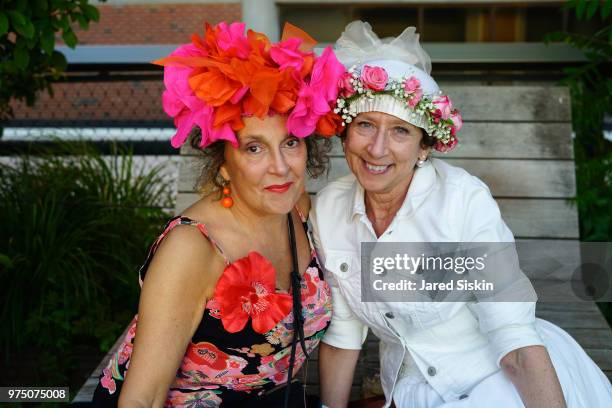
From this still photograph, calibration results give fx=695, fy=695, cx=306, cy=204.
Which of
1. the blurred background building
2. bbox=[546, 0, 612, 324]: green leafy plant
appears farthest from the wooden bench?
the blurred background building

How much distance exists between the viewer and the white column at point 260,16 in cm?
459

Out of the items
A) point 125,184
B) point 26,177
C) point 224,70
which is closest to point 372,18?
point 125,184

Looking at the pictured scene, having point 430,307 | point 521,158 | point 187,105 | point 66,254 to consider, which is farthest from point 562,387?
point 66,254

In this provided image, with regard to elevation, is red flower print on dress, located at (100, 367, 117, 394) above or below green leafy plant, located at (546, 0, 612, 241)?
below

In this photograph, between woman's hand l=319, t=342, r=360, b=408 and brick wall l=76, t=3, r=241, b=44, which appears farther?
brick wall l=76, t=3, r=241, b=44

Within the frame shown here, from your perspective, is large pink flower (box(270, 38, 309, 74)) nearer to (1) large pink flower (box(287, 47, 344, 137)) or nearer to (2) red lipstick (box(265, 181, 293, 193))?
(1) large pink flower (box(287, 47, 344, 137))

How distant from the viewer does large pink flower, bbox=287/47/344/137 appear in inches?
85.8

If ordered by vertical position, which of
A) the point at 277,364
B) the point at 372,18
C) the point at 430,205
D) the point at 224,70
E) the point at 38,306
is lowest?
the point at 38,306

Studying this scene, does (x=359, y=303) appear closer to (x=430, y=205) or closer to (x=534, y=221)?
(x=430, y=205)

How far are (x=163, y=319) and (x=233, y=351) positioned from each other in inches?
11.9

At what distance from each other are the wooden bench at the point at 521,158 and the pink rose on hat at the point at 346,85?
1.45 meters

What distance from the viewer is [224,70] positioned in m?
2.05

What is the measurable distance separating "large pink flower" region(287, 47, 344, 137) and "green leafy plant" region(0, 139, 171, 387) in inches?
91.2

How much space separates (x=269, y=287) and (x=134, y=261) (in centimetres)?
244
